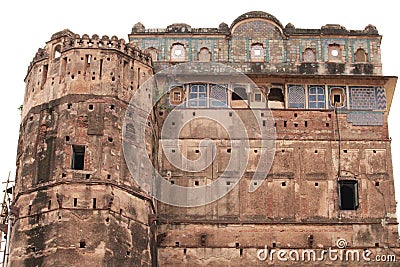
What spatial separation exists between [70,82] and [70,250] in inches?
212

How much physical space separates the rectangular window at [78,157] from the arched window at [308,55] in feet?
29.7

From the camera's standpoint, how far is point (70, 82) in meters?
26.0

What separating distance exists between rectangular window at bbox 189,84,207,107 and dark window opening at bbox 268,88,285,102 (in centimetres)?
225

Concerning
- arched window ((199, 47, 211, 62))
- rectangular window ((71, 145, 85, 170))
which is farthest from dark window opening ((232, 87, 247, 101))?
rectangular window ((71, 145, 85, 170))

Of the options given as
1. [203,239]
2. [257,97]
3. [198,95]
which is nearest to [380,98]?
[257,97]

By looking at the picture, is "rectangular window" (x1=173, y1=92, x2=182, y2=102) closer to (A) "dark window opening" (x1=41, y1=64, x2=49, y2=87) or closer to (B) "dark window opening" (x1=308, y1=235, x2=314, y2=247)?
(A) "dark window opening" (x1=41, y1=64, x2=49, y2=87)

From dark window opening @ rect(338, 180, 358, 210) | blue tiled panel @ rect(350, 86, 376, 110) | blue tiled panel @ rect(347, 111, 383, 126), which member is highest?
blue tiled panel @ rect(350, 86, 376, 110)

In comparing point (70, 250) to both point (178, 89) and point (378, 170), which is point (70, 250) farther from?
point (378, 170)

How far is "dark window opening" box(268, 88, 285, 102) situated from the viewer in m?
29.6

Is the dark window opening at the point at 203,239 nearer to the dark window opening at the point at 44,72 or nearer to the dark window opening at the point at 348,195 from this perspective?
the dark window opening at the point at 348,195

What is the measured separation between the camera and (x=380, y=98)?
29.2 metres

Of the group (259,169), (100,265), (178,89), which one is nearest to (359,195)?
(259,169)

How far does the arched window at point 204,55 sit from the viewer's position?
1181 inches

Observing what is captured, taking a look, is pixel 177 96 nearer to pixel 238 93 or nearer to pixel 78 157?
pixel 238 93
